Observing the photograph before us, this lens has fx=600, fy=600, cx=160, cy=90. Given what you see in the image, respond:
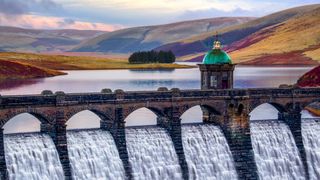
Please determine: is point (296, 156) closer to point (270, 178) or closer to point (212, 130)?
point (270, 178)

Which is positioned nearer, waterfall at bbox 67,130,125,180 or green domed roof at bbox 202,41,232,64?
waterfall at bbox 67,130,125,180

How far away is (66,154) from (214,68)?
24.9 metres

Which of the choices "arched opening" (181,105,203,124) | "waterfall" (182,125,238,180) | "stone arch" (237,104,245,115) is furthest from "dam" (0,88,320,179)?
"arched opening" (181,105,203,124)

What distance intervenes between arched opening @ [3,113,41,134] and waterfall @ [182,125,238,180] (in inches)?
1282

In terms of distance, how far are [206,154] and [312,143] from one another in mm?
16489

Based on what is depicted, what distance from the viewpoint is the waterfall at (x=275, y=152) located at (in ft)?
244

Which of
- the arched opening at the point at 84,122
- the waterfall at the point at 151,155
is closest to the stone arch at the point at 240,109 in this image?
the waterfall at the point at 151,155

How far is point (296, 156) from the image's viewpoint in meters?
77.0

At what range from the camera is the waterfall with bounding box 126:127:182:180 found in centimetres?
6644

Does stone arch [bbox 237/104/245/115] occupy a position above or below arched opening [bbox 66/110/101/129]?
above

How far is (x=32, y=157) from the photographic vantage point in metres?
59.8

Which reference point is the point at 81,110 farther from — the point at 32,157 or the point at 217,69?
the point at 217,69

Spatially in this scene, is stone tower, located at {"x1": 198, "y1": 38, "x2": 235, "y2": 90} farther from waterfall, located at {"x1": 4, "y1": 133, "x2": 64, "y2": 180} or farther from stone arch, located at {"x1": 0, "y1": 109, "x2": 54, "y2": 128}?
waterfall, located at {"x1": 4, "y1": 133, "x2": 64, "y2": 180}

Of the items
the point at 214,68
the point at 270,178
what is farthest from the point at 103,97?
the point at 270,178
